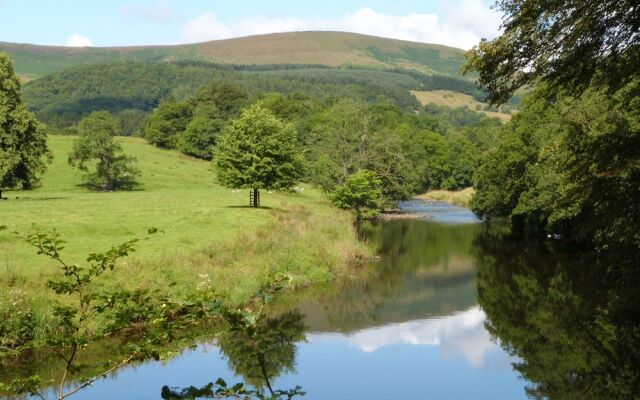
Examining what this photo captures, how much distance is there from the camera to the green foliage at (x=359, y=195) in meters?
69.8

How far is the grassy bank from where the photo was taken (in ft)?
358

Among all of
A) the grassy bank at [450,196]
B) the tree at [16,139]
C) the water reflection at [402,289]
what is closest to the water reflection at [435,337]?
the water reflection at [402,289]

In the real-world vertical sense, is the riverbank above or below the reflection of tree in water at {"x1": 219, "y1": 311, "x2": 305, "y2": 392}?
above

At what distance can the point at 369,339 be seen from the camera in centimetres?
2823

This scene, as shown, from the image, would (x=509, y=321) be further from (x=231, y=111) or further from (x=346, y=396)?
(x=231, y=111)

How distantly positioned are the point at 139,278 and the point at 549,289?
23.3 meters

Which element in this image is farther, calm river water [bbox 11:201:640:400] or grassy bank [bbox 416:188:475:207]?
grassy bank [bbox 416:188:475:207]

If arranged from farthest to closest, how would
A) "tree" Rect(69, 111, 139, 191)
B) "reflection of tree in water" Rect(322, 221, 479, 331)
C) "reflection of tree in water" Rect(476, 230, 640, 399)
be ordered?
"tree" Rect(69, 111, 139, 191) < "reflection of tree in water" Rect(322, 221, 479, 331) < "reflection of tree in water" Rect(476, 230, 640, 399)

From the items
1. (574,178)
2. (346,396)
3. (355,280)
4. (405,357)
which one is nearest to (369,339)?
(405,357)

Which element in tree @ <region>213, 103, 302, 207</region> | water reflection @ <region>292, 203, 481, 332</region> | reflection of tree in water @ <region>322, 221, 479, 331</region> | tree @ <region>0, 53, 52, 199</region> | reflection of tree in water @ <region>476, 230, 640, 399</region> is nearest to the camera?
reflection of tree in water @ <region>476, 230, 640, 399</region>

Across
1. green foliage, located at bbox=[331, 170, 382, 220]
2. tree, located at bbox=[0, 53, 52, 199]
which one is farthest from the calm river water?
tree, located at bbox=[0, 53, 52, 199]

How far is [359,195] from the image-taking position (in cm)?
7006

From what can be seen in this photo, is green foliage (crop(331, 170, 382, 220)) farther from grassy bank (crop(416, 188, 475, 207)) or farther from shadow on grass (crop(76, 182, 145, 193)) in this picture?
grassy bank (crop(416, 188, 475, 207))

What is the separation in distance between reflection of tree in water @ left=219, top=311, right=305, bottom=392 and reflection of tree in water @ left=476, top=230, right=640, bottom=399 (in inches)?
361
